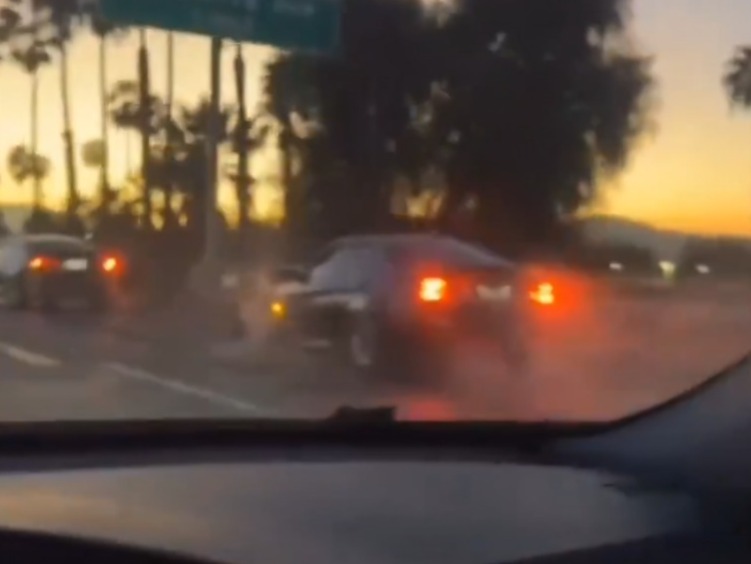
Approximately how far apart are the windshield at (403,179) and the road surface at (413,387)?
0.08ft

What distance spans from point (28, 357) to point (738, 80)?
→ 338 centimetres

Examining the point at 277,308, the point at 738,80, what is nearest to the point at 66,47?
the point at 277,308

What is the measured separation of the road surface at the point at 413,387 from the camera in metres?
6.56

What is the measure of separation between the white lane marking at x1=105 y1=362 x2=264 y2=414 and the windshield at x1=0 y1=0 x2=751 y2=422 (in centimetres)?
3

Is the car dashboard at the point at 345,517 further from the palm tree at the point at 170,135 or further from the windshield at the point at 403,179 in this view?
the palm tree at the point at 170,135

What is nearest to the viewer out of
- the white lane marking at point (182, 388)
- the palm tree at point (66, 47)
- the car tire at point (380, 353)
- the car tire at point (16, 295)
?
the white lane marking at point (182, 388)

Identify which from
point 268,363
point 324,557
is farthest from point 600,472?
point 268,363

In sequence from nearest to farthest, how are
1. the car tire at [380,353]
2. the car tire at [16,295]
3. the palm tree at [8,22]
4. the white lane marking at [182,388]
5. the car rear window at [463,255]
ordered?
the white lane marking at [182,388]
the palm tree at [8,22]
the car rear window at [463,255]
the car tire at [380,353]
the car tire at [16,295]

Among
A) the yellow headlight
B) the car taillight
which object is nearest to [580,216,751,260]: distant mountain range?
the yellow headlight

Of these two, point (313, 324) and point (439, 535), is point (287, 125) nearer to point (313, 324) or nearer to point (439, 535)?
point (313, 324)

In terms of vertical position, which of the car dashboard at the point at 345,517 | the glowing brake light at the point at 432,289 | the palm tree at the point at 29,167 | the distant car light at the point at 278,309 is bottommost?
the car dashboard at the point at 345,517

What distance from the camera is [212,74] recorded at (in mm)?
7344

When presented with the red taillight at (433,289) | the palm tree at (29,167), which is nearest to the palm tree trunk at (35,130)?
the palm tree at (29,167)

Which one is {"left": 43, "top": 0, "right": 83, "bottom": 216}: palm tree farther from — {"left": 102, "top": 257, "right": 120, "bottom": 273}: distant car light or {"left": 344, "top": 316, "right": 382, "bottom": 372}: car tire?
{"left": 344, "top": 316, "right": 382, "bottom": 372}: car tire
